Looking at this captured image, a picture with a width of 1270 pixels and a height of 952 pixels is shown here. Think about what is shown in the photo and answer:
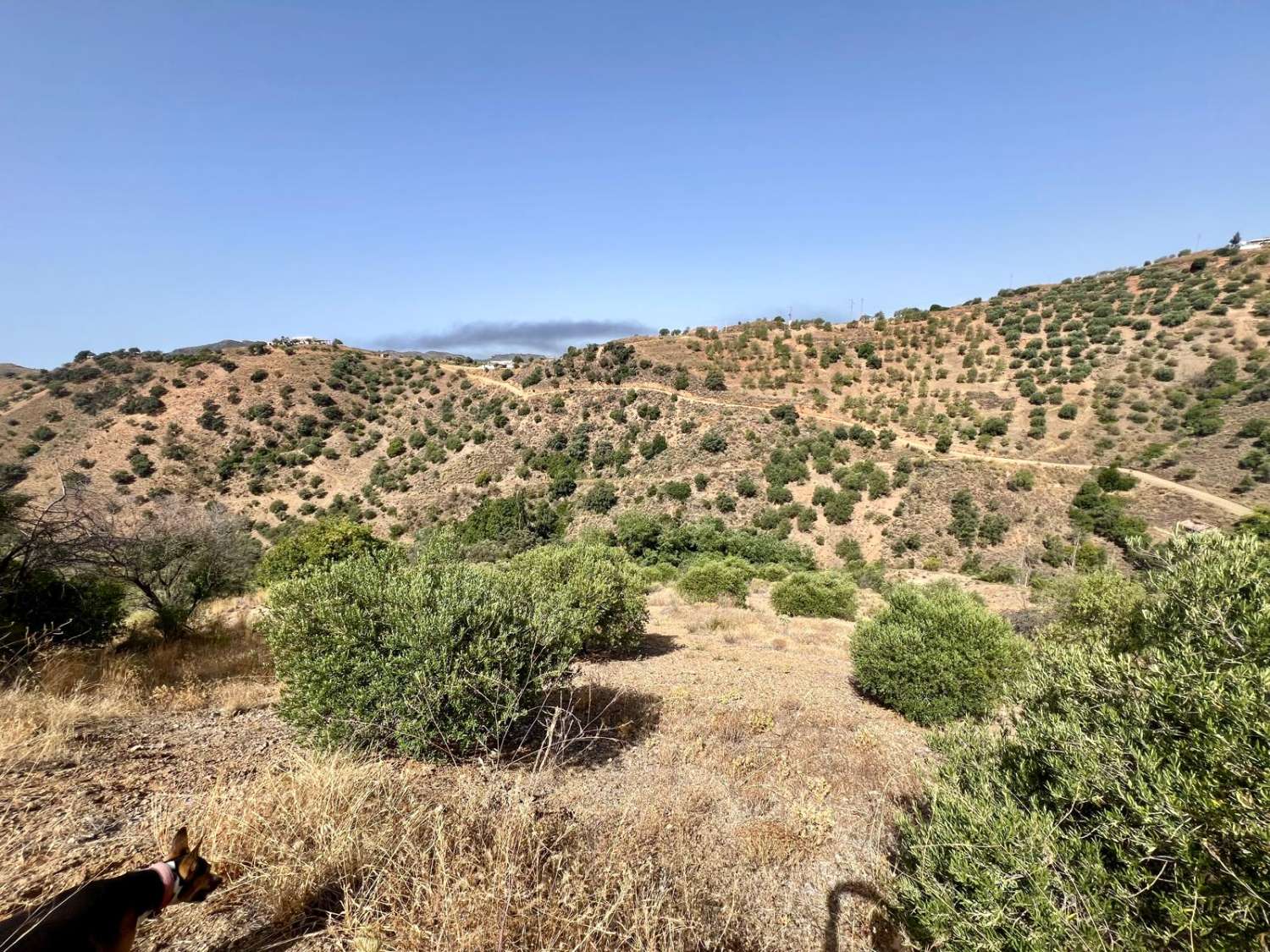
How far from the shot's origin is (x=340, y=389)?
48406mm

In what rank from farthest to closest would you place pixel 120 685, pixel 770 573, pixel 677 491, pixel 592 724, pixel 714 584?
1. pixel 677 491
2. pixel 770 573
3. pixel 714 584
4. pixel 592 724
5. pixel 120 685

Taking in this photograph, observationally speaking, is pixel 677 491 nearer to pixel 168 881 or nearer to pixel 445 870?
pixel 445 870

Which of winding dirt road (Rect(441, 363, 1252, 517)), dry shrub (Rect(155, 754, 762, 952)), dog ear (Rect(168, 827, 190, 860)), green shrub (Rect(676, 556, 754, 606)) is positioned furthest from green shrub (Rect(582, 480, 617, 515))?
dog ear (Rect(168, 827, 190, 860))

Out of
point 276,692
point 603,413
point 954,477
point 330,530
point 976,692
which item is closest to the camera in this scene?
point 276,692

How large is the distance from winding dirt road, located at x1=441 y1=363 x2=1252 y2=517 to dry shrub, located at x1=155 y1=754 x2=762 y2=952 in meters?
32.9

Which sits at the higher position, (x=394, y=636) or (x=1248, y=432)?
(x=394, y=636)

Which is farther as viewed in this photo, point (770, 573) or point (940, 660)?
point (770, 573)

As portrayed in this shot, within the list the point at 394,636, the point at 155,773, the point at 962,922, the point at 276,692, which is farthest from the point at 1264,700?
the point at 276,692

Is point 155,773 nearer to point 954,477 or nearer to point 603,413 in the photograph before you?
point 954,477

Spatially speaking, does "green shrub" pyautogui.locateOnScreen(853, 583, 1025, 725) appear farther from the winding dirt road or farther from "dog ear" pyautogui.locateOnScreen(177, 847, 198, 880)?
the winding dirt road

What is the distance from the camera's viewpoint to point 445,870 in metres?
2.85

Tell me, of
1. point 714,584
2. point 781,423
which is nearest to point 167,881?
point 714,584

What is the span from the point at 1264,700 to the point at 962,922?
1740 mm

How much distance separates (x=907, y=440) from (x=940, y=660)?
2916 cm
